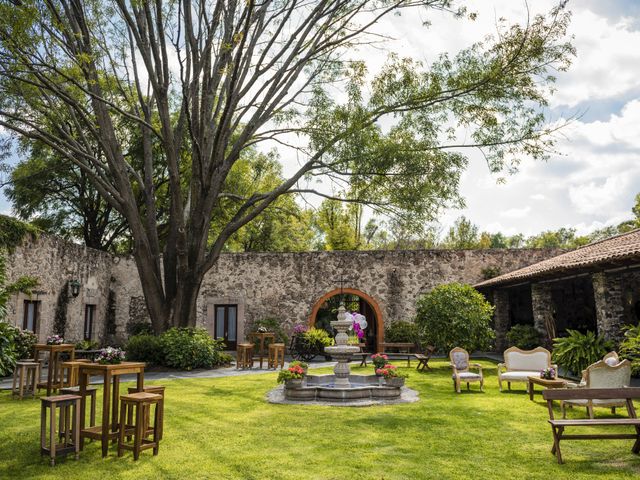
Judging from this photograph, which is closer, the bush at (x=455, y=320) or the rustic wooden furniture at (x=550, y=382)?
the rustic wooden furniture at (x=550, y=382)

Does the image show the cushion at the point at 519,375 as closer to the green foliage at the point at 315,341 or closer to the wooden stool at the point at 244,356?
the wooden stool at the point at 244,356

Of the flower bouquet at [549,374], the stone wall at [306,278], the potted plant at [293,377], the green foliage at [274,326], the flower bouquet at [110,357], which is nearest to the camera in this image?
the flower bouquet at [110,357]

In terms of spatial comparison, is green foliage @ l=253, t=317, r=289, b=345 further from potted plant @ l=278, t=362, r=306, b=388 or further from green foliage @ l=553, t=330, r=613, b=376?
green foliage @ l=553, t=330, r=613, b=376

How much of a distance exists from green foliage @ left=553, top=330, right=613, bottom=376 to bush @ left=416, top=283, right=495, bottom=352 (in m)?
2.82

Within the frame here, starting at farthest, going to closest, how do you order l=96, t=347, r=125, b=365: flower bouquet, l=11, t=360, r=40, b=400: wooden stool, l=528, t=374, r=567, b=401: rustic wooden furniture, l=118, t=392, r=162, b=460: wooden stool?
l=11, t=360, r=40, b=400: wooden stool
l=528, t=374, r=567, b=401: rustic wooden furniture
l=96, t=347, r=125, b=365: flower bouquet
l=118, t=392, r=162, b=460: wooden stool

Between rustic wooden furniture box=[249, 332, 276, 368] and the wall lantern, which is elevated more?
the wall lantern

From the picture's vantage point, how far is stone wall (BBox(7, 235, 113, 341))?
12.5m

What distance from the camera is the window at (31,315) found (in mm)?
12920

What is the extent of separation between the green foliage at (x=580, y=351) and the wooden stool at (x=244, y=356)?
6.99m

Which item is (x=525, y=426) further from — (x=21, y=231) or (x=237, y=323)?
(x=237, y=323)

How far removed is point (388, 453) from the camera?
17.1ft

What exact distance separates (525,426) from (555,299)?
453 inches

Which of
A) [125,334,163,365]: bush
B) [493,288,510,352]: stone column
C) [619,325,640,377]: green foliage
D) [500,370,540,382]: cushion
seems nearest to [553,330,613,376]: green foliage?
[619,325,640,377]: green foliage

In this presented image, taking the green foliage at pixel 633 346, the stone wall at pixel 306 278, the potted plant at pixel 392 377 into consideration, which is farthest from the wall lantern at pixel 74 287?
the green foliage at pixel 633 346
